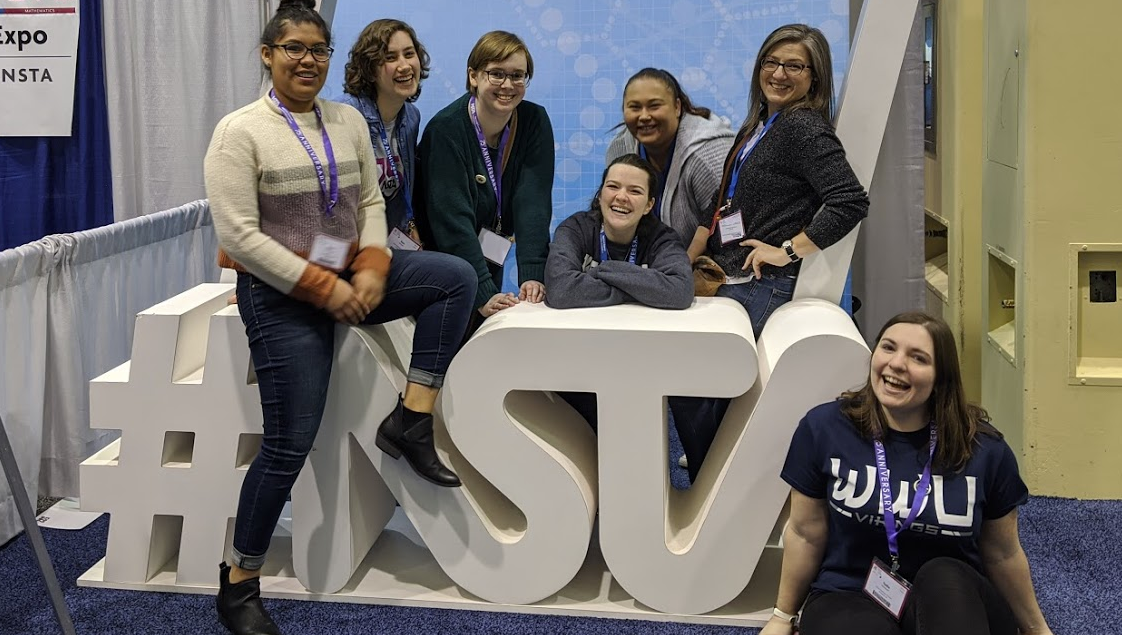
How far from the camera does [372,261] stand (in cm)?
273

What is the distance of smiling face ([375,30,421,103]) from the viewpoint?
9.46ft

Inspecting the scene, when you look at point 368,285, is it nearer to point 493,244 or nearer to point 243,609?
point 493,244

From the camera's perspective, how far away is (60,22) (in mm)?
4766

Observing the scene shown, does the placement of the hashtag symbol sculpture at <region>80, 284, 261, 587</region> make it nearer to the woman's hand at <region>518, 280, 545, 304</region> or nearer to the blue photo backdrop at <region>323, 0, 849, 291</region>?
the woman's hand at <region>518, 280, 545, 304</region>

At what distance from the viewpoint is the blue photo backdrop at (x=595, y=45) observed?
195 inches

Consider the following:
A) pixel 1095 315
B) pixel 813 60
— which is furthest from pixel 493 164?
pixel 1095 315

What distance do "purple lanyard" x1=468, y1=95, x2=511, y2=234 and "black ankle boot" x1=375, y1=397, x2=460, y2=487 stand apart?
64 cm

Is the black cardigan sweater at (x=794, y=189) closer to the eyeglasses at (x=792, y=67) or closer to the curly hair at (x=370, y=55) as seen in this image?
the eyeglasses at (x=792, y=67)

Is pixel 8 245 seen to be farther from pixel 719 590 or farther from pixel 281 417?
pixel 719 590

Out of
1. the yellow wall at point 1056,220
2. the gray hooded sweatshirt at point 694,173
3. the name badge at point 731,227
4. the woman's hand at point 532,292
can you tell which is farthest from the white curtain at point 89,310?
the yellow wall at point 1056,220

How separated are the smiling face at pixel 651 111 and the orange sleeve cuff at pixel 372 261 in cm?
81

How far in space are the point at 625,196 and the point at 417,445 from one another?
2.70 feet

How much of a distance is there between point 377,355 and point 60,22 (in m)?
2.83

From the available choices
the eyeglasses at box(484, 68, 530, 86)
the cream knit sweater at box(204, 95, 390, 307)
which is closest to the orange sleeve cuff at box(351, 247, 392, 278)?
the cream knit sweater at box(204, 95, 390, 307)
